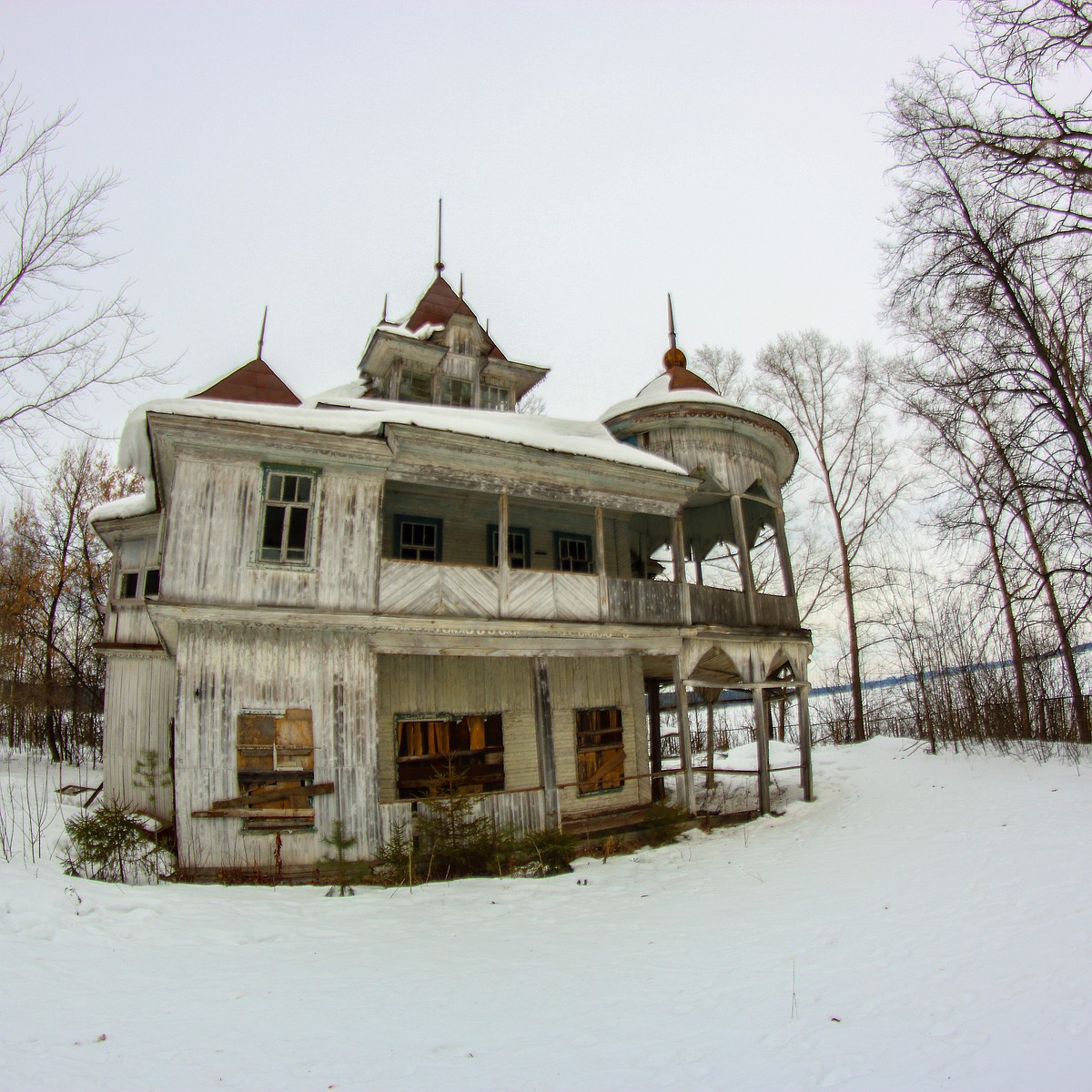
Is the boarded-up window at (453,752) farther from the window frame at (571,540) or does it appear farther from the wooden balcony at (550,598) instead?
the window frame at (571,540)

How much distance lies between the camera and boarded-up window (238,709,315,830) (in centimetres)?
1042

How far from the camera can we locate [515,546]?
1647cm

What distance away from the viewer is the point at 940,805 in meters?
13.9

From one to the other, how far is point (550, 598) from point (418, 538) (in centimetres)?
374

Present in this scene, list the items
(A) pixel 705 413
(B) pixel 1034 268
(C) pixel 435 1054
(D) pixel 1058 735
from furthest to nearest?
(D) pixel 1058 735 < (A) pixel 705 413 < (B) pixel 1034 268 < (C) pixel 435 1054

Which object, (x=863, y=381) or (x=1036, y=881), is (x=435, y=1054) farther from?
(x=863, y=381)

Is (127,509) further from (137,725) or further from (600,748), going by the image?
(600,748)

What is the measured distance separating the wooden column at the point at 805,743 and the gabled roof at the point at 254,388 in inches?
545

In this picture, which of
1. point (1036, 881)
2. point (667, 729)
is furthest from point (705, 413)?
point (667, 729)

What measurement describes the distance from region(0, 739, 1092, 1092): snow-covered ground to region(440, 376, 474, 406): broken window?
1214 cm

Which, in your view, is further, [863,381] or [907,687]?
[863,381]

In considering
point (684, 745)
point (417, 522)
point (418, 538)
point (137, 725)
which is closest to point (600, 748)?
point (684, 745)

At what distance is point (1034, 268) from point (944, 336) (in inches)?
84.4

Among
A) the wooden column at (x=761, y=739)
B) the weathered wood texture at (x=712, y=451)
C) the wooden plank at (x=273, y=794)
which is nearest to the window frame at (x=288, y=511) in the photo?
the wooden plank at (x=273, y=794)
